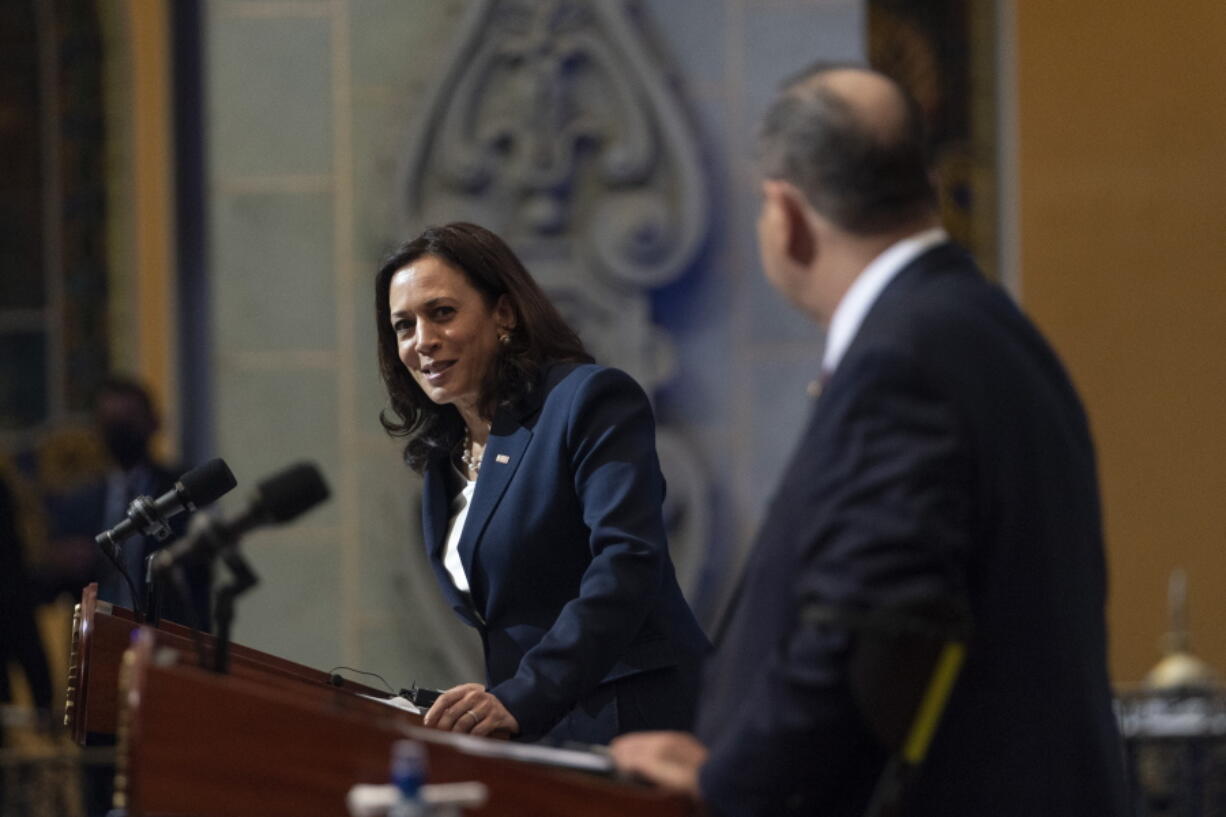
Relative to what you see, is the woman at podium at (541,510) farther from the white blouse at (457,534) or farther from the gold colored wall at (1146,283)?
the gold colored wall at (1146,283)

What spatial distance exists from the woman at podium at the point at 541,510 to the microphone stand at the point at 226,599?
0.78 m

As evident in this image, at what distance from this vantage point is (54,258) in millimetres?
9914

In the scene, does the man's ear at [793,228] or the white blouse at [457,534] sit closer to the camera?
the man's ear at [793,228]

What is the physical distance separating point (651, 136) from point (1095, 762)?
13.2ft

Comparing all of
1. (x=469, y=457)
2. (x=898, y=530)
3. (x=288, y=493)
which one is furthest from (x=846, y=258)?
(x=469, y=457)

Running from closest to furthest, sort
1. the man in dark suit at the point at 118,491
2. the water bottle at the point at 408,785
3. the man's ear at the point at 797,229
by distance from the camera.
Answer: the water bottle at the point at 408,785
the man's ear at the point at 797,229
the man in dark suit at the point at 118,491

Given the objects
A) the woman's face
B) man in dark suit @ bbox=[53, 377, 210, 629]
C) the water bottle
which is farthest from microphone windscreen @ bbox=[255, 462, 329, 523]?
man in dark suit @ bbox=[53, 377, 210, 629]

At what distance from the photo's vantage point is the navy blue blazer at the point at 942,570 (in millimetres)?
2107

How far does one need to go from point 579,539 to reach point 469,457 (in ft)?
1.11

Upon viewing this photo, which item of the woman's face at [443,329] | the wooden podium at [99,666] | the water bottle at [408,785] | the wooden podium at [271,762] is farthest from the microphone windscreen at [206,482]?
the water bottle at [408,785]

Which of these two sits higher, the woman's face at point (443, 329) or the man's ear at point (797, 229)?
the man's ear at point (797, 229)

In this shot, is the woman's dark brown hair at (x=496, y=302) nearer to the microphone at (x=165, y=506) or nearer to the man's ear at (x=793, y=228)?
the microphone at (x=165, y=506)

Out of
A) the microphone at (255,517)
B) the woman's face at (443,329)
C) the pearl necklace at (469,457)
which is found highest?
the woman's face at (443,329)


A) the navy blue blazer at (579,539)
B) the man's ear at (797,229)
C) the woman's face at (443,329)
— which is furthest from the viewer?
the woman's face at (443,329)
